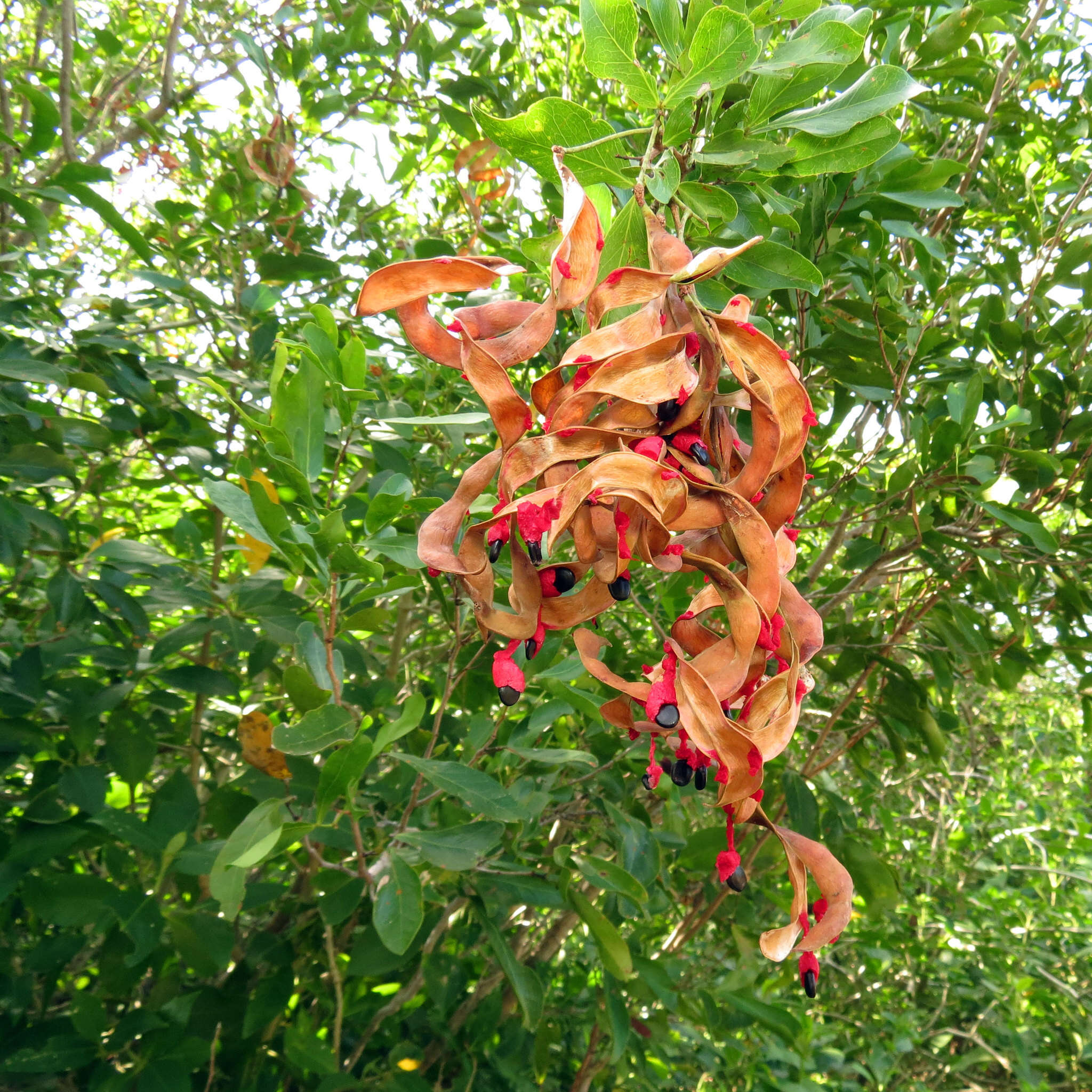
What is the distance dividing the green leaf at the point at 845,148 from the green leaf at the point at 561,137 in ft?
0.66

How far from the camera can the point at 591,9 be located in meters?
0.89

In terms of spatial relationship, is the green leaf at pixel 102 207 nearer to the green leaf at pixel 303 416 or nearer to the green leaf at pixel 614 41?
the green leaf at pixel 303 416

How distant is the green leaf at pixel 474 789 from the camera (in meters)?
1.22

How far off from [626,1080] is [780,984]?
0.48 meters

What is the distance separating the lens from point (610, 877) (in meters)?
1.56

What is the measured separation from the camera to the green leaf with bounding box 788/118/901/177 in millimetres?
944

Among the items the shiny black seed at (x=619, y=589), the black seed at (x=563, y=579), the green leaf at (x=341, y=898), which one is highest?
the black seed at (x=563, y=579)

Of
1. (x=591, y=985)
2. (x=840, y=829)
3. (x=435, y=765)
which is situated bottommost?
(x=591, y=985)

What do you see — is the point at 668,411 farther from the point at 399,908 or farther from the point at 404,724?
the point at 399,908

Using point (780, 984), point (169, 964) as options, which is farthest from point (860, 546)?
point (169, 964)

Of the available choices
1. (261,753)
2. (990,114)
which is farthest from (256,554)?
(990,114)

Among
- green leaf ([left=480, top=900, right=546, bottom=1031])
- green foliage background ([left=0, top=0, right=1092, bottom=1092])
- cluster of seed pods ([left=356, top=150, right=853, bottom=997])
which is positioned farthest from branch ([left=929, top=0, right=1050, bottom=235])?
green leaf ([left=480, top=900, right=546, bottom=1031])

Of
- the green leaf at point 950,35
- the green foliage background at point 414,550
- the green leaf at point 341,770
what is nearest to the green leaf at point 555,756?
the green foliage background at point 414,550

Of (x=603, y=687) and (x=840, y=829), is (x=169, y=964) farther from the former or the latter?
(x=840, y=829)
